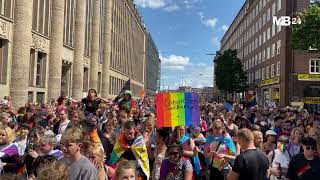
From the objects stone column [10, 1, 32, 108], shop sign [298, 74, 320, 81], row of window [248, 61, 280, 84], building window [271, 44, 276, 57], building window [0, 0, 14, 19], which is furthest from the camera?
building window [271, 44, 276, 57]

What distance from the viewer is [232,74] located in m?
76.4

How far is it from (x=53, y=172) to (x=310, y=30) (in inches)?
1064

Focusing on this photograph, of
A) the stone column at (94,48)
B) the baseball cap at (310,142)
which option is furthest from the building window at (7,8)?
the baseball cap at (310,142)

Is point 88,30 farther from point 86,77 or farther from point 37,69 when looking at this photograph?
point 37,69

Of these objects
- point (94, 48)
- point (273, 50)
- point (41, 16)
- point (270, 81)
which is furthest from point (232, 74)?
point (41, 16)

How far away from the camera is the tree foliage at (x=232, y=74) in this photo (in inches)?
3007

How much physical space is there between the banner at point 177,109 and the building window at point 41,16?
2128 cm

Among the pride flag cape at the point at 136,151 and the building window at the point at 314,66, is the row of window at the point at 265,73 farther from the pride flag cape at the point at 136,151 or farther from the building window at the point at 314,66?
the pride flag cape at the point at 136,151

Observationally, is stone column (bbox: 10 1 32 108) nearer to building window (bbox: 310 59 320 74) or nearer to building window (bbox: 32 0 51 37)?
building window (bbox: 32 0 51 37)

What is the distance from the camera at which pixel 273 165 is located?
7.06 m

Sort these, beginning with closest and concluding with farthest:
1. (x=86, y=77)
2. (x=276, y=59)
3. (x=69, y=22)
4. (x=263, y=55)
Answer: (x=69, y=22) < (x=86, y=77) < (x=276, y=59) < (x=263, y=55)

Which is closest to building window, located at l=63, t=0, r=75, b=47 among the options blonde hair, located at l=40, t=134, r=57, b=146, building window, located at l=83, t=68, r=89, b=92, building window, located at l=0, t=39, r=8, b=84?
building window, located at l=83, t=68, r=89, b=92

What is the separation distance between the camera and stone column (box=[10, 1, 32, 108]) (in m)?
23.5

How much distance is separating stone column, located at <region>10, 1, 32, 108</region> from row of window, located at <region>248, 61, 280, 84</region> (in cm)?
3733
